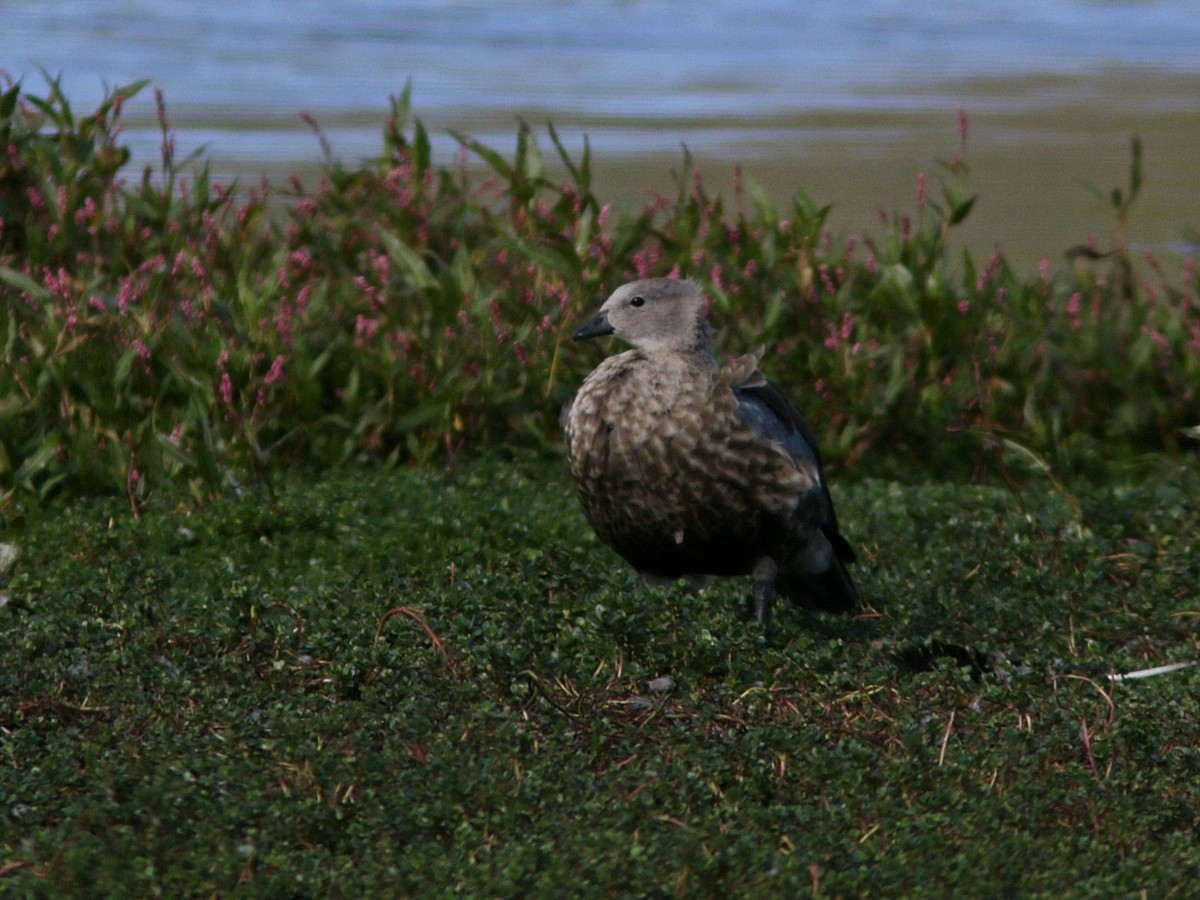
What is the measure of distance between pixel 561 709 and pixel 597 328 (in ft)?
5.65

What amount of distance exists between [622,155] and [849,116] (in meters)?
4.22

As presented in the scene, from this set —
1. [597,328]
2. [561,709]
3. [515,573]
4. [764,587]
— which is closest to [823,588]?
[764,587]

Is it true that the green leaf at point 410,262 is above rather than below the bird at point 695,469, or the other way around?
above

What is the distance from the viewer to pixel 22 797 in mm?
4570

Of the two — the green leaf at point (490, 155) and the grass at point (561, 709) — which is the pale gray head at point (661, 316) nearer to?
the grass at point (561, 709)

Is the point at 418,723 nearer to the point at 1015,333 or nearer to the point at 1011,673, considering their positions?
the point at 1011,673

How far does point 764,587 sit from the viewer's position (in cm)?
598

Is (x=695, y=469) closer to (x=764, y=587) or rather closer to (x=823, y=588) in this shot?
(x=764, y=587)

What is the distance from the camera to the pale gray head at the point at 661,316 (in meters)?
6.20

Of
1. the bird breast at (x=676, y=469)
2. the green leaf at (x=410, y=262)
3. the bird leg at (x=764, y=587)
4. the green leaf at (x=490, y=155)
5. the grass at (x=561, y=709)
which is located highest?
the green leaf at (x=490, y=155)

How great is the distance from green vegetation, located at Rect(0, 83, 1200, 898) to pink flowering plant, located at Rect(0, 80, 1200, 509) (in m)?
0.03

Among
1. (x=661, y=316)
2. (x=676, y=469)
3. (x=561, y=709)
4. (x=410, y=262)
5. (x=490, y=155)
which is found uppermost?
(x=490, y=155)

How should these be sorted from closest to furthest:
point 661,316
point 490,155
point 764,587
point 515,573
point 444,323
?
point 764,587
point 661,316
point 515,573
point 444,323
point 490,155

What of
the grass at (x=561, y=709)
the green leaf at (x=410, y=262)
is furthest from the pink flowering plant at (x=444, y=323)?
the grass at (x=561, y=709)
